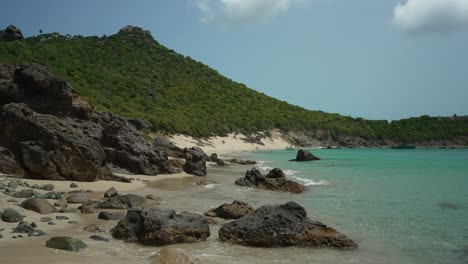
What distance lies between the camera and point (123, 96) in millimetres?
55844

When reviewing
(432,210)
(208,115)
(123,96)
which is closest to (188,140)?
(123,96)

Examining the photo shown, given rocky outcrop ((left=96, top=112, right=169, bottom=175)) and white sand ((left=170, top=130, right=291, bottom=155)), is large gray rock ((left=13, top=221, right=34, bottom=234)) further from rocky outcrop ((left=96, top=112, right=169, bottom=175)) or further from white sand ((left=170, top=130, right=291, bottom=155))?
white sand ((left=170, top=130, right=291, bottom=155))

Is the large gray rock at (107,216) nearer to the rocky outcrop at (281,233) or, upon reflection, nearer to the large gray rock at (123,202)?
the large gray rock at (123,202)

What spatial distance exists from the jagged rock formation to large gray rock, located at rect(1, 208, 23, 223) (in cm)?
619

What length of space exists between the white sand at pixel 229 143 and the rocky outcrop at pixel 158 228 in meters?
33.6

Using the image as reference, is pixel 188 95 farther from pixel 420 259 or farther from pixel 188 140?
pixel 420 259

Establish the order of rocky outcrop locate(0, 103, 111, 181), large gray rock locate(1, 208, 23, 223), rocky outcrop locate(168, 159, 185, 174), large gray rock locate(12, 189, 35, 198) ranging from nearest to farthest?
large gray rock locate(1, 208, 23, 223) → large gray rock locate(12, 189, 35, 198) → rocky outcrop locate(0, 103, 111, 181) → rocky outcrop locate(168, 159, 185, 174)

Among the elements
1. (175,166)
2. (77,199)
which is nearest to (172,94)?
(175,166)

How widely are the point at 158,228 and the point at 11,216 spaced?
3.19 metres

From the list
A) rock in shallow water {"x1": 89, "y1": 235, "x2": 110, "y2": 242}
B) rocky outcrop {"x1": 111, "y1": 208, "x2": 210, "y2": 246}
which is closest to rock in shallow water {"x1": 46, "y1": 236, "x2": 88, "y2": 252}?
rock in shallow water {"x1": 89, "y1": 235, "x2": 110, "y2": 242}

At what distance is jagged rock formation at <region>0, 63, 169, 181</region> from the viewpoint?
1506cm


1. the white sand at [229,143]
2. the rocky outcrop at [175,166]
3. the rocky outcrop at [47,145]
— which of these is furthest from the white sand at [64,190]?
the white sand at [229,143]

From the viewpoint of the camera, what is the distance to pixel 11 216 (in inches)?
352

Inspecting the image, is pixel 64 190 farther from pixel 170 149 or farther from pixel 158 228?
pixel 170 149
